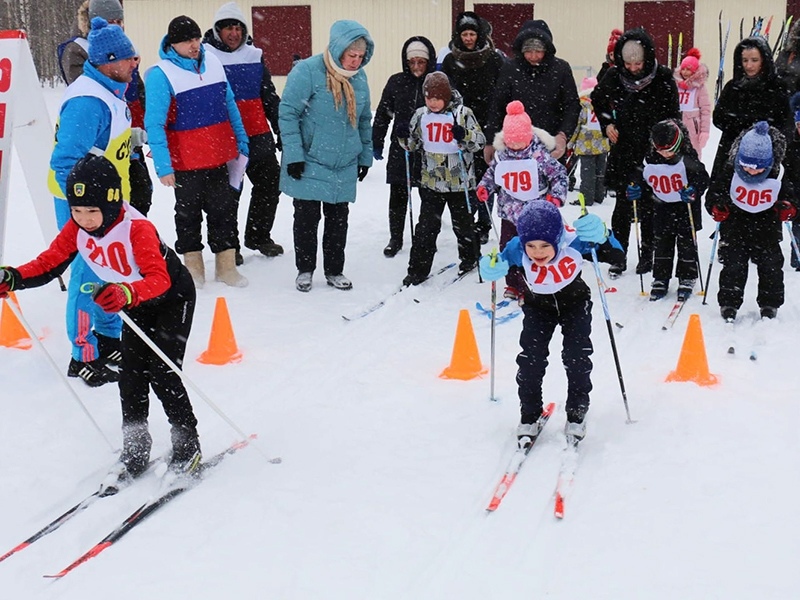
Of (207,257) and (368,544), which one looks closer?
(368,544)

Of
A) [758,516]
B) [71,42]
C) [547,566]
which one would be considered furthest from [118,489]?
[71,42]

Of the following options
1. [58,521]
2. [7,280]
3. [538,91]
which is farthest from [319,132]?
[58,521]

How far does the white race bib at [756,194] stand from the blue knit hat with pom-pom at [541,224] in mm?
2492

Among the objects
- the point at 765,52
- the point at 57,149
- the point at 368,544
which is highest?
the point at 765,52

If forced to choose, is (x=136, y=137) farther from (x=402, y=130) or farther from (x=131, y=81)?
(x=402, y=130)

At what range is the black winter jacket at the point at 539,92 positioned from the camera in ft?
24.3

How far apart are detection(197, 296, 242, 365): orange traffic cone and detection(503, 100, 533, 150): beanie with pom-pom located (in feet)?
7.73

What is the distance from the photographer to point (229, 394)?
5.26m

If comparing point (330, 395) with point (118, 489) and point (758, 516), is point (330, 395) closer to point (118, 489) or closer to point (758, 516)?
point (118, 489)

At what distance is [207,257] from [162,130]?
74.0 inches

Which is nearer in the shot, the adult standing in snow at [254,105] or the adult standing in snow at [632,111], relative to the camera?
the adult standing in snow at [632,111]

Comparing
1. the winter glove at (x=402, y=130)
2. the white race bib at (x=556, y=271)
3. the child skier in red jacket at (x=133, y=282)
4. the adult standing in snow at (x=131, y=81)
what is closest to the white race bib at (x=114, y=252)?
the child skier in red jacket at (x=133, y=282)

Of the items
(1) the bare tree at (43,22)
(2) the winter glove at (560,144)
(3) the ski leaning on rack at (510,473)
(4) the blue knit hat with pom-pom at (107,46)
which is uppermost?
(1) the bare tree at (43,22)

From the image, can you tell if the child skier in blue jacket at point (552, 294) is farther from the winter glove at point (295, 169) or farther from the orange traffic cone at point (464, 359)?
the winter glove at point (295, 169)
